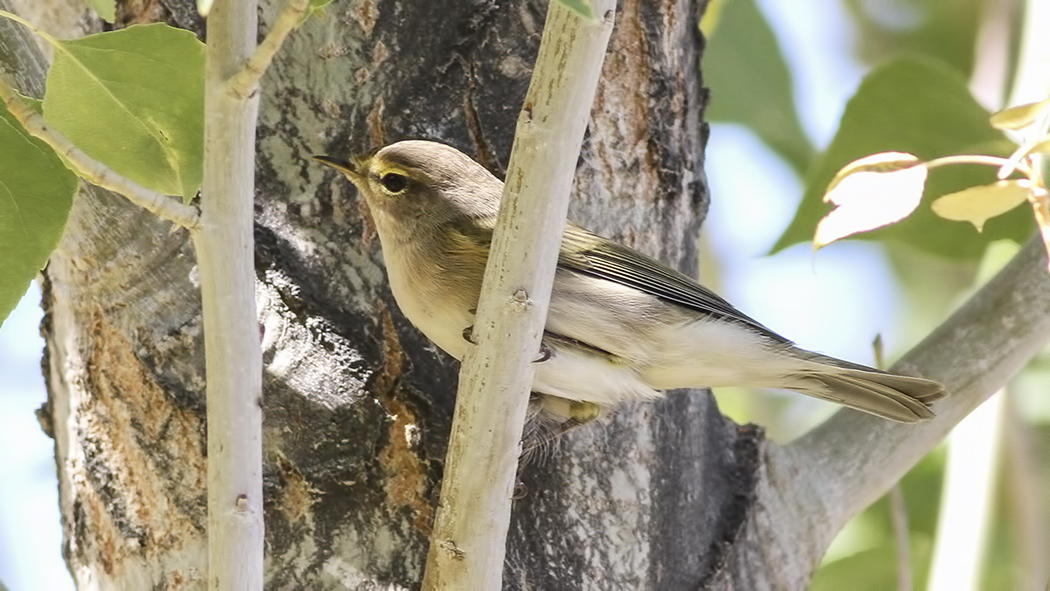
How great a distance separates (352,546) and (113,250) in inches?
29.0

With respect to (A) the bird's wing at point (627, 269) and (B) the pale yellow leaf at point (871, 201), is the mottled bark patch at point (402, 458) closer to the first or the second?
(A) the bird's wing at point (627, 269)

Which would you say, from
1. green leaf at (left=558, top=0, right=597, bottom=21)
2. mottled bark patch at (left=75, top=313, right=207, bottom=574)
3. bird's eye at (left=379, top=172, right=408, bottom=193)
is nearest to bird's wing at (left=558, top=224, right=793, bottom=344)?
bird's eye at (left=379, top=172, right=408, bottom=193)

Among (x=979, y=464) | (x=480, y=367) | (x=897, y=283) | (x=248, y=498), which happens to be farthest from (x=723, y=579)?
(x=897, y=283)

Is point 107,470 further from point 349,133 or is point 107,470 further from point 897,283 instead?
point 897,283

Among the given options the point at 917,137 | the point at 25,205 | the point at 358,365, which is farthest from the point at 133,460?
the point at 917,137

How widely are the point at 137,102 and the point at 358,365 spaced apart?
0.73 m

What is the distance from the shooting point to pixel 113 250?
2.25 metres

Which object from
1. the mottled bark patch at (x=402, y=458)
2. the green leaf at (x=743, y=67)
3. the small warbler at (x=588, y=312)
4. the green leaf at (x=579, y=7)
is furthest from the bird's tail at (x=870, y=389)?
the green leaf at (x=579, y=7)

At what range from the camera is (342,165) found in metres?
2.40

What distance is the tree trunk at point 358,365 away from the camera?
7.26 feet

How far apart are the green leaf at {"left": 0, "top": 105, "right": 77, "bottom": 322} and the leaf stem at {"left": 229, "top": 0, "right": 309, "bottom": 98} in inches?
17.3

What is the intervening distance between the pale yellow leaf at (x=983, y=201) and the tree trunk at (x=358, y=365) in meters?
0.92

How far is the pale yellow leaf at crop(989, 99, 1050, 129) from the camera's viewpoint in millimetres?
1689

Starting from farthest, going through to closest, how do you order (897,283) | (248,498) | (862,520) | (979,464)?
(897,283)
(862,520)
(979,464)
(248,498)
